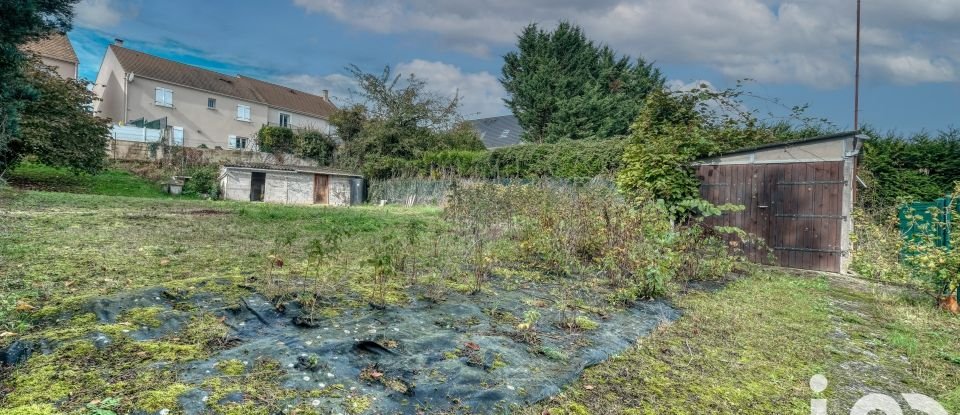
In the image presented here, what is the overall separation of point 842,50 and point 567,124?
509 inches

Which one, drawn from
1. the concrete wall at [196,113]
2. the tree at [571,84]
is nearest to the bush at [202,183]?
the concrete wall at [196,113]

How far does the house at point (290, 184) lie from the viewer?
20.5 meters

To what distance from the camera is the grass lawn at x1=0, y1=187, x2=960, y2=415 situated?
5.78 feet

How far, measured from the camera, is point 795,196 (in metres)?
7.61

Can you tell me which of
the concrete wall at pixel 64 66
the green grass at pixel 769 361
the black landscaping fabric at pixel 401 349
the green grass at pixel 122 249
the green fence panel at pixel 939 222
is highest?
the concrete wall at pixel 64 66

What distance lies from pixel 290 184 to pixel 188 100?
11.1m

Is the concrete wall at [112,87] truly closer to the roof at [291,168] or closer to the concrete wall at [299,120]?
the concrete wall at [299,120]

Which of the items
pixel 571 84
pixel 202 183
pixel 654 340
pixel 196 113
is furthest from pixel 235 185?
pixel 654 340

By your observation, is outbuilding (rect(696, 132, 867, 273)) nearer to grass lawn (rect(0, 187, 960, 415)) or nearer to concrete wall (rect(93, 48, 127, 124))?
grass lawn (rect(0, 187, 960, 415))

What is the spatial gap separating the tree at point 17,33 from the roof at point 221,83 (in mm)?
24851

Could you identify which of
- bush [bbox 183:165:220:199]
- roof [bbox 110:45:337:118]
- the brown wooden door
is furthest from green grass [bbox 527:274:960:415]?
roof [bbox 110:45:337:118]

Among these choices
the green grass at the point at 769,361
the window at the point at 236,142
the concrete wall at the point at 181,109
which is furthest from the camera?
the window at the point at 236,142

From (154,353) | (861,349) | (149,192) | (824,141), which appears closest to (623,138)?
(824,141)

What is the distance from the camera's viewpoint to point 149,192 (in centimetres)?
1744
